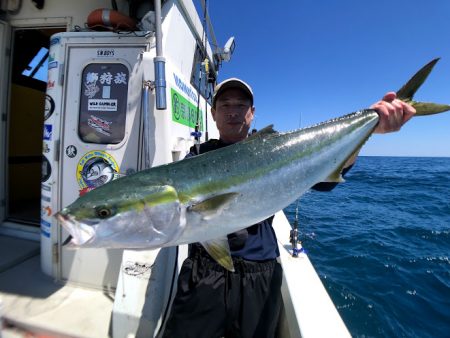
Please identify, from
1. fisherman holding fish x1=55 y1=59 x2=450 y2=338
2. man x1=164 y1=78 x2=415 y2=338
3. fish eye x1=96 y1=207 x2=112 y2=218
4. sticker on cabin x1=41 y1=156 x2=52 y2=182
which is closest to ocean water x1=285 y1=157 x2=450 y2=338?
man x1=164 y1=78 x2=415 y2=338

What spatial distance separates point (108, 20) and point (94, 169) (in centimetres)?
172

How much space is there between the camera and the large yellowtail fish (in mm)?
1404

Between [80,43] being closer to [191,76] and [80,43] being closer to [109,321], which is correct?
[191,76]

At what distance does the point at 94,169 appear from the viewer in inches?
131

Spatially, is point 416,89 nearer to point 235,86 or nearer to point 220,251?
point 235,86

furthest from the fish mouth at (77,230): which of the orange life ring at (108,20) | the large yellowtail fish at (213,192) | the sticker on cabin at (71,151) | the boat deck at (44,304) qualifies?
the orange life ring at (108,20)

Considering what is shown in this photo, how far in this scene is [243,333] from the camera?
2.04 m

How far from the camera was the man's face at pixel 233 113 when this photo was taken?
2.31m

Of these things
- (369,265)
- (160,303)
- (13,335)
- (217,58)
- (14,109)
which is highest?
(217,58)

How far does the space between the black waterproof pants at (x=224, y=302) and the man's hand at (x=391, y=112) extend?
1.35m

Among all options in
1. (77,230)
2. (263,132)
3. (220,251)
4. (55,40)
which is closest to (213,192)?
(220,251)

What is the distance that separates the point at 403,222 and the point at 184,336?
10.4m

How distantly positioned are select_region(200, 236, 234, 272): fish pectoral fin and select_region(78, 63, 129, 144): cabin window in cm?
221

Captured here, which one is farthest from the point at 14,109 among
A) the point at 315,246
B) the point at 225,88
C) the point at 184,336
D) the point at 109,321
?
the point at 315,246
